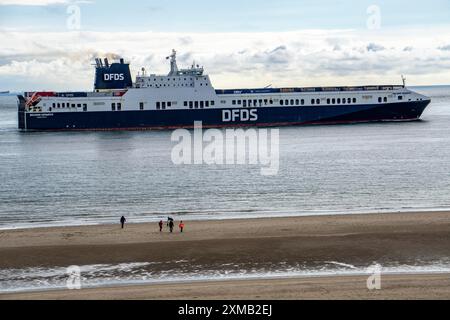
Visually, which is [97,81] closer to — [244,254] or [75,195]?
[75,195]

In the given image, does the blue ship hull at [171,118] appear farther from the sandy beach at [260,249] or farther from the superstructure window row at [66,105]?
the sandy beach at [260,249]

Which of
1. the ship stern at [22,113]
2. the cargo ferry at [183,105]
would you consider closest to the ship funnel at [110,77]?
the cargo ferry at [183,105]

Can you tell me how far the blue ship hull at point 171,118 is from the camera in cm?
10306

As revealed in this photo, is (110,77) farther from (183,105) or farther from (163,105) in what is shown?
(183,105)

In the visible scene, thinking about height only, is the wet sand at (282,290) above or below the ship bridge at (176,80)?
below

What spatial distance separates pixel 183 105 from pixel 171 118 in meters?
2.83

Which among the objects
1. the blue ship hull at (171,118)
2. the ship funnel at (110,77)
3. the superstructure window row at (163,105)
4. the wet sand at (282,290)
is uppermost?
the ship funnel at (110,77)

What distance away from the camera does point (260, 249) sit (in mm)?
29953

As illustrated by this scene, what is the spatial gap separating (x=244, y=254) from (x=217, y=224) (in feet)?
23.3

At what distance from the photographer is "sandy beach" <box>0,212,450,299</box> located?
23156 mm

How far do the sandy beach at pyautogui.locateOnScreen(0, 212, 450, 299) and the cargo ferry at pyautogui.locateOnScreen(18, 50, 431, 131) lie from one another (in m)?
66.9

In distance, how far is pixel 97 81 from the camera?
365 ft

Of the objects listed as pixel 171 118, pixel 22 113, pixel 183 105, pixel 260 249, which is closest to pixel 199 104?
pixel 183 105
